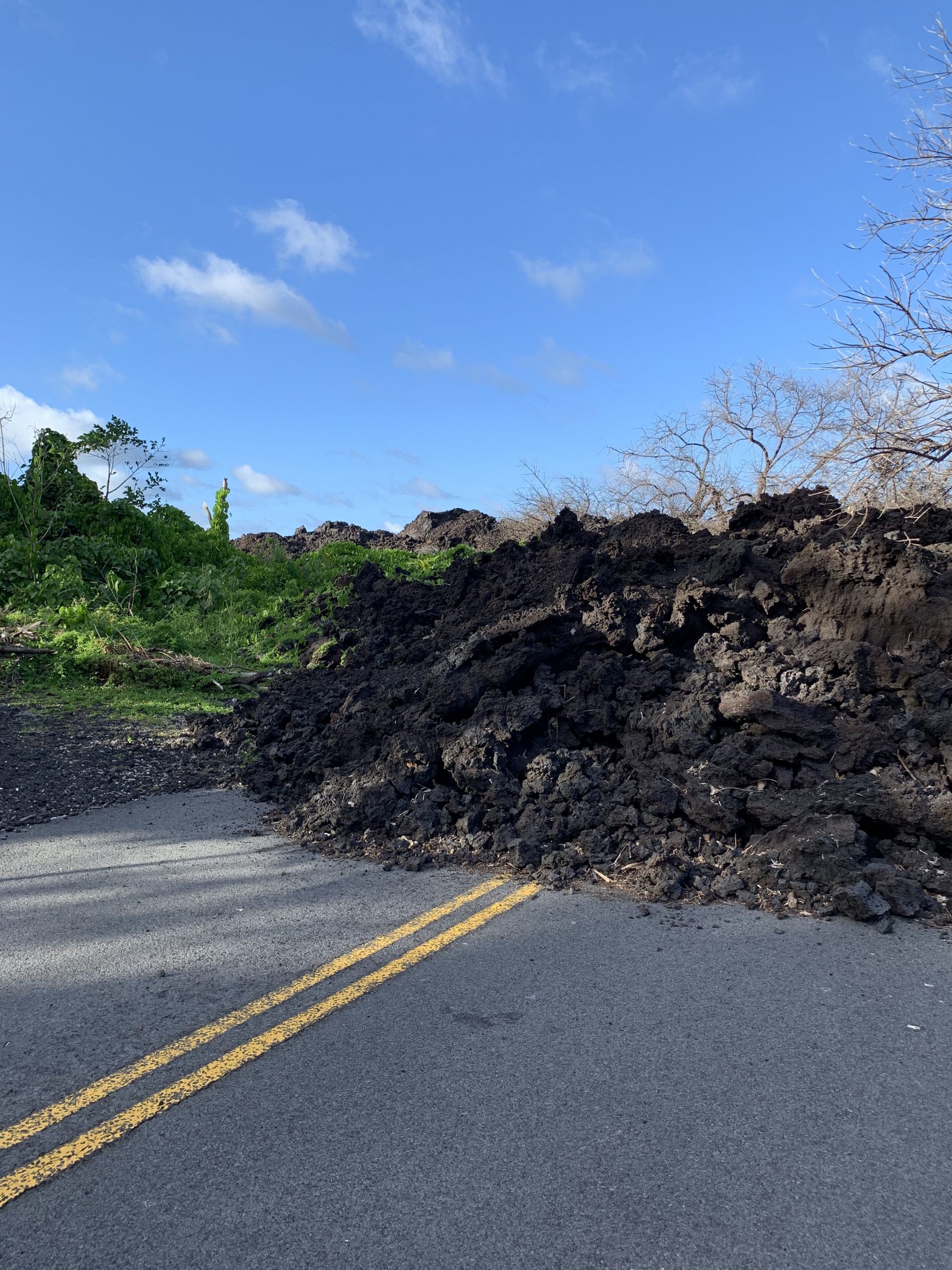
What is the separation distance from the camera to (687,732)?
733cm

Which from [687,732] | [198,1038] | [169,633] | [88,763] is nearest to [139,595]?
[169,633]

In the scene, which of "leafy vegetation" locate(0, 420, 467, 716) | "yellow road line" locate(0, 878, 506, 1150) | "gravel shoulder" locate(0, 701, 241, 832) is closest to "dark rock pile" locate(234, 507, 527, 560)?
"leafy vegetation" locate(0, 420, 467, 716)

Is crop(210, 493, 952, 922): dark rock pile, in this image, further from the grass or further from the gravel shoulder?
the grass

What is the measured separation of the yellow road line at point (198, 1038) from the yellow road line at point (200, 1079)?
0.58ft

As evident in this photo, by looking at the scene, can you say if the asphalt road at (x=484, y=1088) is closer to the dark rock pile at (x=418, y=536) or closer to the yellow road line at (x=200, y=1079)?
the yellow road line at (x=200, y=1079)

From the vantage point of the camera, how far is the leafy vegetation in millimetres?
14117

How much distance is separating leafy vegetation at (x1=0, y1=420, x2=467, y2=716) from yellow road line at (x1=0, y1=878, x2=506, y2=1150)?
8.36 metres

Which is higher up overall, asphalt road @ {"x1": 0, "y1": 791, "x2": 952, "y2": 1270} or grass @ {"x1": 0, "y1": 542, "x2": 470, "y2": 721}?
grass @ {"x1": 0, "y1": 542, "x2": 470, "y2": 721}

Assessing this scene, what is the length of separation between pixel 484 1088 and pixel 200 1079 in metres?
1.20

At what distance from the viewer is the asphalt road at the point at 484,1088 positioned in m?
2.87

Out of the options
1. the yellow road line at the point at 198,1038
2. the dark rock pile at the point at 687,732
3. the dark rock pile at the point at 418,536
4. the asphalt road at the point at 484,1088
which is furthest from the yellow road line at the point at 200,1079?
the dark rock pile at the point at 418,536

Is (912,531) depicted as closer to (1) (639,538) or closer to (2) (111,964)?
(1) (639,538)

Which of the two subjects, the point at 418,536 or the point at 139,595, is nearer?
the point at 139,595

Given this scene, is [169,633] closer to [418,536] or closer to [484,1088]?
[484,1088]
